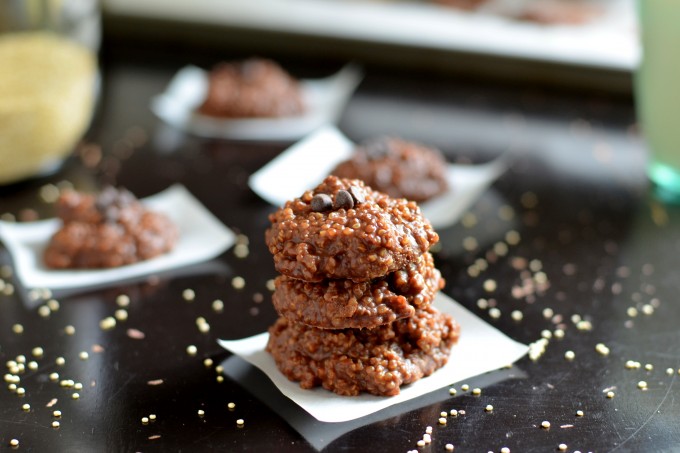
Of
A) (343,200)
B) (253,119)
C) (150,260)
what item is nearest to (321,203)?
(343,200)

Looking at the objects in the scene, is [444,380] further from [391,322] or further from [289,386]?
[289,386]

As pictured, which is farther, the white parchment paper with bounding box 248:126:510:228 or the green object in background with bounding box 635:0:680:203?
the white parchment paper with bounding box 248:126:510:228

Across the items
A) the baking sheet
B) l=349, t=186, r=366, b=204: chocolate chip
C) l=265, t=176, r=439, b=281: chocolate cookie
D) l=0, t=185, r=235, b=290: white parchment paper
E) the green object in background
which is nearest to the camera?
l=265, t=176, r=439, b=281: chocolate cookie

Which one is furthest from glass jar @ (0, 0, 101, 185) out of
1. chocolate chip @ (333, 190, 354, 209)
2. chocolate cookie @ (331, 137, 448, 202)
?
chocolate chip @ (333, 190, 354, 209)

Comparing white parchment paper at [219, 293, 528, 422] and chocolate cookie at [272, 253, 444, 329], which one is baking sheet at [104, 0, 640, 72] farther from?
chocolate cookie at [272, 253, 444, 329]

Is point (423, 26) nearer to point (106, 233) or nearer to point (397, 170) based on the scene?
point (397, 170)

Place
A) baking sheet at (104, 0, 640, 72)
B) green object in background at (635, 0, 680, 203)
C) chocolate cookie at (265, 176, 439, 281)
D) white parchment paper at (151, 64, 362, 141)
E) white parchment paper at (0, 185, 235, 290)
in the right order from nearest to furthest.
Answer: chocolate cookie at (265, 176, 439, 281) → white parchment paper at (0, 185, 235, 290) → green object in background at (635, 0, 680, 203) → white parchment paper at (151, 64, 362, 141) → baking sheet at (104, 0, 640, 72)

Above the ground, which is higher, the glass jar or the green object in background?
the green object in background
